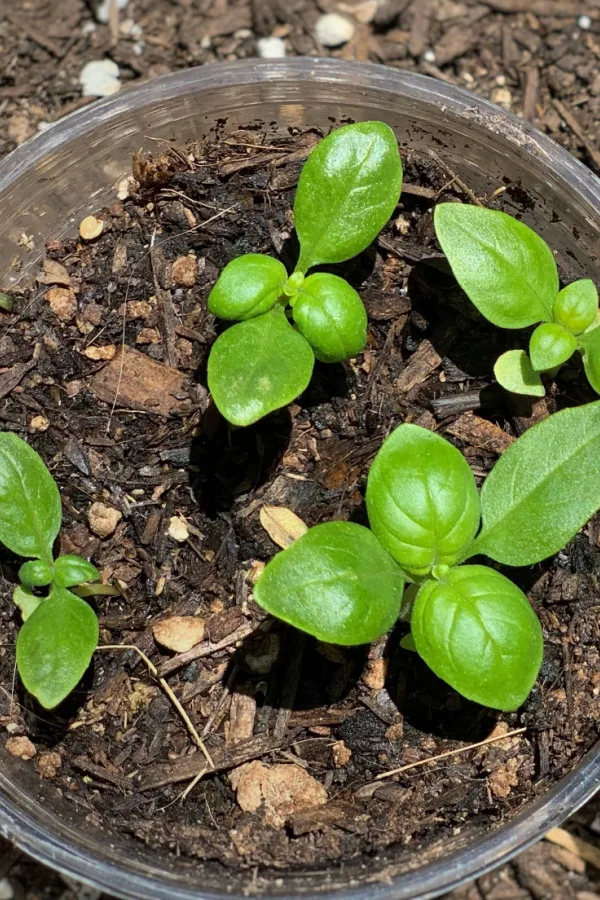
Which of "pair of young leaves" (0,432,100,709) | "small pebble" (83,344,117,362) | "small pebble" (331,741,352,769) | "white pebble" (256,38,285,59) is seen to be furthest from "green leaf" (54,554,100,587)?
"white pebble" (256,38,285,59)

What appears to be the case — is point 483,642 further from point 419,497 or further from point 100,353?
point 100,353

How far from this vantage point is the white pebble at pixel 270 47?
2172mm

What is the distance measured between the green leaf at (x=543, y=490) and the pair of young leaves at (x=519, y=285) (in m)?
0.14

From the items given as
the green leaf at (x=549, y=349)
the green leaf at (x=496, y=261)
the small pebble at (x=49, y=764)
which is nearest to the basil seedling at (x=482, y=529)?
the green leaf at (x=549, y=349)

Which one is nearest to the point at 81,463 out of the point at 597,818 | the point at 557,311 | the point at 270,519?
the point at 270,519

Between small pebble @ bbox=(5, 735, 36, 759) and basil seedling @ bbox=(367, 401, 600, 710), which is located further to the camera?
small pebble @ bbox=(5, 735, 36, 759)

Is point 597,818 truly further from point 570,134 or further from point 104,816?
point 570,134

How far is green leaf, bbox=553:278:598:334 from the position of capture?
1454mm

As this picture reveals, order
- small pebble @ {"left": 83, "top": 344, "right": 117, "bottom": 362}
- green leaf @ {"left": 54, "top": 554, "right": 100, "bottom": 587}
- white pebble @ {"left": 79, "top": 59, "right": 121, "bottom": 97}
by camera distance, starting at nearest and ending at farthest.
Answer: green leaf @ {"left": 54, "top": 554, "right": 100, "bottom": 587} → small pebble @ {"left": 83, "top": 344, "right": 117, "bottom": 362} → white pebble @ {"left": 79, "top": 59, "right": 121, "bottom": 97}

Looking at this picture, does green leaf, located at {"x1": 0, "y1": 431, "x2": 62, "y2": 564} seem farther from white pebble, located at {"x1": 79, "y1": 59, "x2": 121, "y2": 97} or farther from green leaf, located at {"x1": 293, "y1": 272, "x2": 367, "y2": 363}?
white pebble, located at {"x1": 79, "y1": 59, "x2": 121, "y2": 97}

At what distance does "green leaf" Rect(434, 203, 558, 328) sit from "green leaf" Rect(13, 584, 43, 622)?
890 mm

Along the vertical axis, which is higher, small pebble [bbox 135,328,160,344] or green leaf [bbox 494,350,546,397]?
small pebble [bbox 135,328,160,344]

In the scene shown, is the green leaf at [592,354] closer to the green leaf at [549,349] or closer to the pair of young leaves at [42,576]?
the green leaf at [549,349]

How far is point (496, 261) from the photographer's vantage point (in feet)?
4.73
